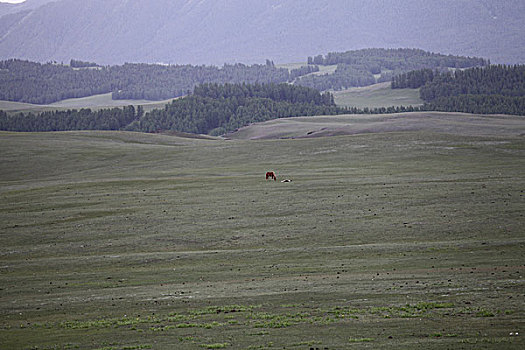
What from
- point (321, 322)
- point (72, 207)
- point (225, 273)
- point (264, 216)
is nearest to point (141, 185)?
point (72, 207)

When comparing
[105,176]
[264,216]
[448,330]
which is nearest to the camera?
[448,330]

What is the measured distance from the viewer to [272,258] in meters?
28.5

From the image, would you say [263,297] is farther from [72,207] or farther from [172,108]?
[172,108]

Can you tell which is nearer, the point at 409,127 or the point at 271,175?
the point at 271,175

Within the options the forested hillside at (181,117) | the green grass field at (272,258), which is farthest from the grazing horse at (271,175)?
the forested hillside at (181,117)

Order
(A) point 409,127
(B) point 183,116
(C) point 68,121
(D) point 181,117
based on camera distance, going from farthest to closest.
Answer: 1. (B) point 183,116
2. (D) point 181,117
3. (C) point 68,121
4. (A) point 409,127

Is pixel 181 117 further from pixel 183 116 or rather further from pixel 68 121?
pixel 68 121

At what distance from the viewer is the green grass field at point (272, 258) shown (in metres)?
18.0

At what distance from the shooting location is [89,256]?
30484 mm

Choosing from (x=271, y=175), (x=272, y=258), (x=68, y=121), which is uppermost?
(x=68, y=121)

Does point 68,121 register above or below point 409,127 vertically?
above

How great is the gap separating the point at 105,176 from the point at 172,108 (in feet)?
414

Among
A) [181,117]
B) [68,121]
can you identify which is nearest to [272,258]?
[68,121]

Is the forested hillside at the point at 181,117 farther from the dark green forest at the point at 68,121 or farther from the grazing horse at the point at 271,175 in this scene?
the grazing horse at the point at 271,175
